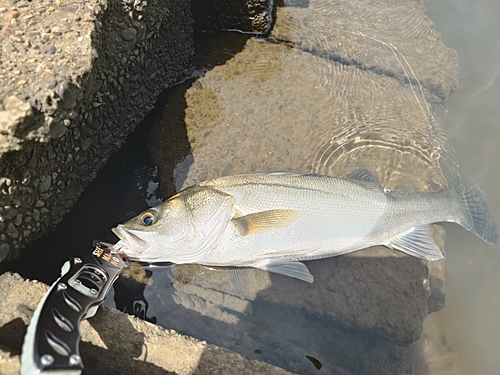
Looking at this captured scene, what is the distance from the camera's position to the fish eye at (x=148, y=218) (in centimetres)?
271

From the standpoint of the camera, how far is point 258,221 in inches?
111

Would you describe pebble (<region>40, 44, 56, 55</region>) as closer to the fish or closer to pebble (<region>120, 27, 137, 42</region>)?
pebble (<region>120, 27, 137, 42</region>)

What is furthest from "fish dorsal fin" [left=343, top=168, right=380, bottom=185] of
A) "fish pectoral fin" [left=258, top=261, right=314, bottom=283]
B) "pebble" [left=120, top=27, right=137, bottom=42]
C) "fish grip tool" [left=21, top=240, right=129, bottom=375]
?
"pebble" [left=120, top=27, right=137, bottom=42]

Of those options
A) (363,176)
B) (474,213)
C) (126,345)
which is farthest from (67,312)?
(474,213)

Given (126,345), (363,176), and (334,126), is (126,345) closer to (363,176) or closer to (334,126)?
(363,176)

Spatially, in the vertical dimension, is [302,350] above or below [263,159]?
below

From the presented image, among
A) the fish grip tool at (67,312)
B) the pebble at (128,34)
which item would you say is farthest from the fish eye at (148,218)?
the pebble at (128,34)

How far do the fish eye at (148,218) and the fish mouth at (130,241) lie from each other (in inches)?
4.7

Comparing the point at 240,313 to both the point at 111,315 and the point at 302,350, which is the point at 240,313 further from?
the point at 111,315

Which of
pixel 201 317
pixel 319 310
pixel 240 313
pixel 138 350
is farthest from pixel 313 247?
pixel 138 350

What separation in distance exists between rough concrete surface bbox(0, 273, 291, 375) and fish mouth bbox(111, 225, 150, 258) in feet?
1.38

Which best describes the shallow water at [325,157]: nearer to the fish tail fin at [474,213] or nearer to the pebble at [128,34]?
the fish tail fin at [474,213]

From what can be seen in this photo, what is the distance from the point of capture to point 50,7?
8.36 feet

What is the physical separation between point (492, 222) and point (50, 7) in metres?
3.80
